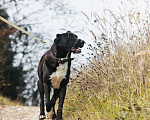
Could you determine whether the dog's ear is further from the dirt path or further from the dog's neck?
the dirt path

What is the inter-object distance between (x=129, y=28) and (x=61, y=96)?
5.23 feet

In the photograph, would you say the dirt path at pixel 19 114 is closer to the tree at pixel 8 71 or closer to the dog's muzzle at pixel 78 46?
the dog's muzzle at pixel 78 46

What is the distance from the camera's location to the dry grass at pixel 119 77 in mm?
2479

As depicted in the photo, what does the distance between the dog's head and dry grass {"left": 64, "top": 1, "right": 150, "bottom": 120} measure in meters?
0.26

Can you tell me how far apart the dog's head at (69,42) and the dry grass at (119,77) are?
262 millimetres

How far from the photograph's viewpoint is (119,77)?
3021 millimetres

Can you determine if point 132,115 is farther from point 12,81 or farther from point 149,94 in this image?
point 12,81

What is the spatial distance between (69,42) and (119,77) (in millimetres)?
1182

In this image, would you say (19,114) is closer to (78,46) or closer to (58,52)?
(58,52)

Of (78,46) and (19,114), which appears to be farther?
(19,114)

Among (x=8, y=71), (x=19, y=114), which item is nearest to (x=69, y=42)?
(x=19, y=114)

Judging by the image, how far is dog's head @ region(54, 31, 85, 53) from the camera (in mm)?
3760

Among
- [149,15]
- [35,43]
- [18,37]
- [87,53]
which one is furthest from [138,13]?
[18,37]

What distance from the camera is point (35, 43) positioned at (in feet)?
41.0
